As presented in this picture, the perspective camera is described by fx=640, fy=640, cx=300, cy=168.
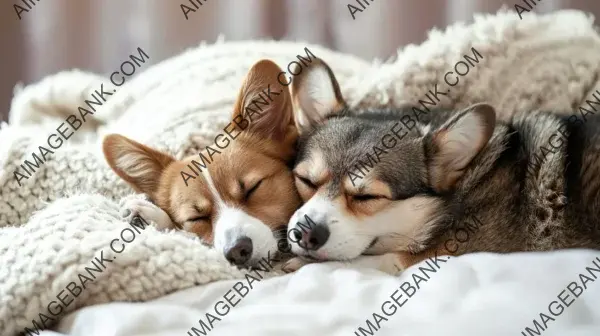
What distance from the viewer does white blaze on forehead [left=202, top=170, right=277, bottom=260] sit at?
4.26ft

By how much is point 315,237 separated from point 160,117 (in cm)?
72

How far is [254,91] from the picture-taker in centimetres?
150

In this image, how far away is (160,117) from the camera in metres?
1.79

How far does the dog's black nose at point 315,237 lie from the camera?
50.2 inches

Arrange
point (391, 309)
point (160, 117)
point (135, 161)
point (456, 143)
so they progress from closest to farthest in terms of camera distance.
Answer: point (391, 309), point (456, 143), point (135, 161), point (160, 117)

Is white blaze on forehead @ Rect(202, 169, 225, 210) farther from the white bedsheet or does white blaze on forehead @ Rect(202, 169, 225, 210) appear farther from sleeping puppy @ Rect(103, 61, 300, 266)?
the white bedsheet

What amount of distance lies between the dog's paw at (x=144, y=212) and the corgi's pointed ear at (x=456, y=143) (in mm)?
602

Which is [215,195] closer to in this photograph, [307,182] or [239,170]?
[239,170]

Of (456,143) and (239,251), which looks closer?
(239,251)

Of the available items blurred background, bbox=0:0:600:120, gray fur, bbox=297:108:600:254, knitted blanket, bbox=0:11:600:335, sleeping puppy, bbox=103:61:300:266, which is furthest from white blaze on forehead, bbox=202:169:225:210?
blurred background, bbox=0:0:600:120

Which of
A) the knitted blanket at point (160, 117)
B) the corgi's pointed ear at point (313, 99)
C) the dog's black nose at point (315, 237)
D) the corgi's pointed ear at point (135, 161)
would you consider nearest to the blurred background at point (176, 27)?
the knitted blanket at point (160, 117)

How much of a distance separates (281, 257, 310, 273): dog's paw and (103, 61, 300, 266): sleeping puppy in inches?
1.6

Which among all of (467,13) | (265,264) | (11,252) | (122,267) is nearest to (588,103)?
(467,13)

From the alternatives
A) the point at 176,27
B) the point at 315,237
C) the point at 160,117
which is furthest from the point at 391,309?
the point at 176,27
